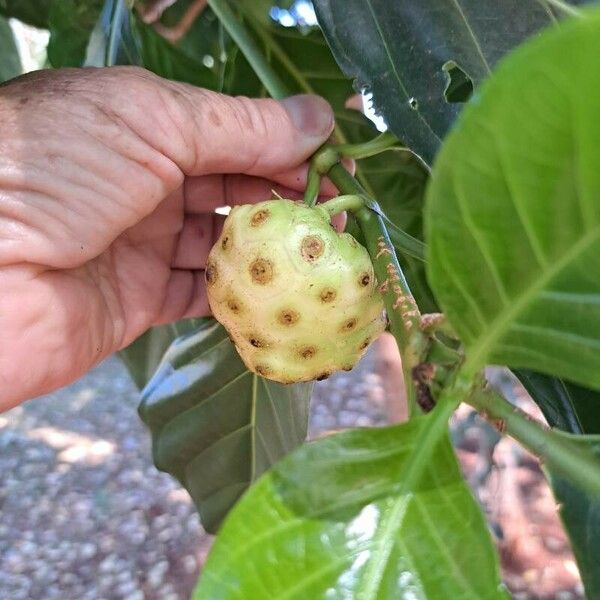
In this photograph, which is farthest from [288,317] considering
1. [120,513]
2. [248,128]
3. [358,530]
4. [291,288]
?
[120,513]

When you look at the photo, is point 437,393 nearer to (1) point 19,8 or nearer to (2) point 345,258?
(2) point 345,258

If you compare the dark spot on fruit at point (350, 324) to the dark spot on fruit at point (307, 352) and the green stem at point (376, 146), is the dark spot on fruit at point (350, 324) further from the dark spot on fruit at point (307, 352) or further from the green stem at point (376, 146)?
the green stem at point (376, 146)

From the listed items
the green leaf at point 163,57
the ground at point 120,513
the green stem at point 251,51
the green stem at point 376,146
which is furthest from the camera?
the ground at point 120,513

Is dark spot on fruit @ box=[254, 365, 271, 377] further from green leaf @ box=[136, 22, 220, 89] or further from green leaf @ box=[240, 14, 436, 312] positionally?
green leaf @ box=[136, 22, 220, 89]

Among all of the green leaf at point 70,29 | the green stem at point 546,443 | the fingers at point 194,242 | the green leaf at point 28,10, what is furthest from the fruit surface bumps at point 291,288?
the green leaf at point 28,10

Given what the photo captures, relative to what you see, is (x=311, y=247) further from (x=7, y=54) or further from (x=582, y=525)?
(x=7, y=54)

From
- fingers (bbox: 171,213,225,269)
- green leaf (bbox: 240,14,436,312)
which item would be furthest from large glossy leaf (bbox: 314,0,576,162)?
fingers (bbox: 171,213,225,269)

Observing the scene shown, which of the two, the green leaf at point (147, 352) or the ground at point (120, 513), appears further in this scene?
the ground at point (120, 513)

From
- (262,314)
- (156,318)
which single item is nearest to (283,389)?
(156,318)
